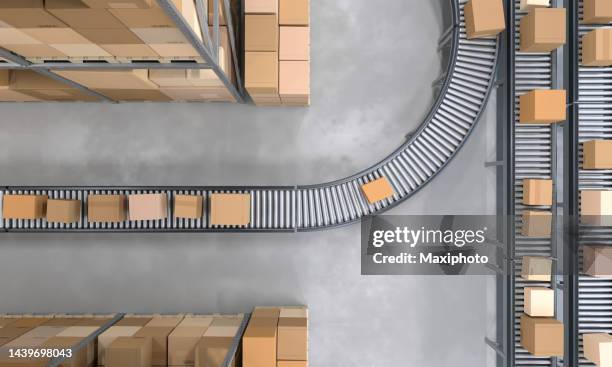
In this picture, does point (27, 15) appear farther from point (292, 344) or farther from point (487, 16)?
point (487, 16)

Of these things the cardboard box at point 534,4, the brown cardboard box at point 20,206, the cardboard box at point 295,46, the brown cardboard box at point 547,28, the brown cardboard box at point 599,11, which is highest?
the cardboard box at point 534,4

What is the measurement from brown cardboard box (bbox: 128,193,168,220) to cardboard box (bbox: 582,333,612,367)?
198 inches

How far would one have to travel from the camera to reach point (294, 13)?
14.6 feet

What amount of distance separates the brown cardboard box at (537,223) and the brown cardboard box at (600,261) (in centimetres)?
47

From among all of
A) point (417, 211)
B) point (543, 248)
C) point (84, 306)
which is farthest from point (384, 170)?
point (84, 306)

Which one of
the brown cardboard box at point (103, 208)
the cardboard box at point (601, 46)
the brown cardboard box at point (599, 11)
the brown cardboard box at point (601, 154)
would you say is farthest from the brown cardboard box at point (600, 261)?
the brown cardboard box at point (103, 208)

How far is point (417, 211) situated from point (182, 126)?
10.4ft

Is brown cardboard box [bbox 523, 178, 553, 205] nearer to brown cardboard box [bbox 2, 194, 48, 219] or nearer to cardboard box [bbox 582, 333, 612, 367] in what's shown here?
cardboard box [bbox 582, 333, 612, 367]

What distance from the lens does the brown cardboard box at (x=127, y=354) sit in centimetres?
427

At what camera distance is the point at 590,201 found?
14.9 feet

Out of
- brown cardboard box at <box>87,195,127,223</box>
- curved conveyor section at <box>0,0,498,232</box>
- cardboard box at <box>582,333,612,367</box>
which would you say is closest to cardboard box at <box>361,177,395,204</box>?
curved conveyor section at <box>0,0,498,232</box>

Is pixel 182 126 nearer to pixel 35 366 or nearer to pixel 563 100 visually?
pixel 35 366

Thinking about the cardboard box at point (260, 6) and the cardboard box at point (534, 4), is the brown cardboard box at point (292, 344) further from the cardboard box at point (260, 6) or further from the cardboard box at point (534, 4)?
the cardboard box at point (534, 4)

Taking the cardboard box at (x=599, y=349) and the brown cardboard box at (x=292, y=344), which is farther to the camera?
the brown cardboard box at (x=292, y=344)
